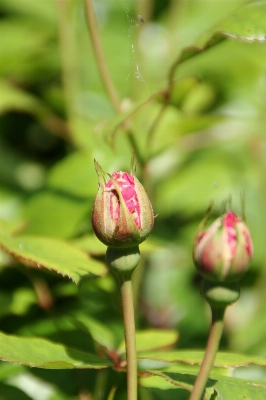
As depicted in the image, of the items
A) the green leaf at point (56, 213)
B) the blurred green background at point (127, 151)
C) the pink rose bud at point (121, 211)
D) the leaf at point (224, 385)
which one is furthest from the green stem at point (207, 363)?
the green leaf at point (56, 213)

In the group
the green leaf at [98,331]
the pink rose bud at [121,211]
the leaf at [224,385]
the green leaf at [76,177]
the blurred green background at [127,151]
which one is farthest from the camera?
the green leaf at [76,177]

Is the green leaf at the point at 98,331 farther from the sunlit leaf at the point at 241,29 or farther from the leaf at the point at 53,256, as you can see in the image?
the sunlit leaf at the point at 241,29

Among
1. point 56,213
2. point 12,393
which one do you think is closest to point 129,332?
point 12,393

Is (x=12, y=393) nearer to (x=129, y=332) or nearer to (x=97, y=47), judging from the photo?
(x=129, y=332)

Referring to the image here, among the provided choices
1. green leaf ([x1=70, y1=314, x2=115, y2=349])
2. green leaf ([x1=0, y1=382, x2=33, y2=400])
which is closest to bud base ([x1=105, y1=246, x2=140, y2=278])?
green leaf ([x1=70, y1=314, x2=115, y2=349])

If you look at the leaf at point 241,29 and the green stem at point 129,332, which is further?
the leaf at point 241,29
